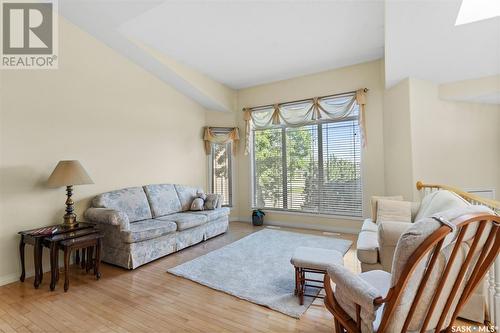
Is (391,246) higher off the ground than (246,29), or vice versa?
(246,29)

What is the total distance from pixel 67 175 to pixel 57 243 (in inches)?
30.0

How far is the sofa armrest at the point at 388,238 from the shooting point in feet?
7.05

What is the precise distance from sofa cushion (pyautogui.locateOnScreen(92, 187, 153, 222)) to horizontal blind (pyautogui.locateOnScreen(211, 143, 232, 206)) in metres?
2.06

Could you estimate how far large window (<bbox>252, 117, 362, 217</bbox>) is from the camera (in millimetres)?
4754

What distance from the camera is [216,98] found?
5.39 m

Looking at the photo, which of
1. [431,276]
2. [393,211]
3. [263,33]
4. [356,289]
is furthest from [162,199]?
[431,276]

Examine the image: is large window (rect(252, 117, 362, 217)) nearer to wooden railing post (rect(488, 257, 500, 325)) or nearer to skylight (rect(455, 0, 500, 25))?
skylight (rect(455, 0, 500, 25))

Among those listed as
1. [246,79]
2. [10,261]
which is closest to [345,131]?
[246,79]

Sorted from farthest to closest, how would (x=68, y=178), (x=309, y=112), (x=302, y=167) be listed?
1. (x=302, y=167)
2. (x=309, y=112)
3. (x=68, y=178)

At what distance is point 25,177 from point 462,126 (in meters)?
6.33

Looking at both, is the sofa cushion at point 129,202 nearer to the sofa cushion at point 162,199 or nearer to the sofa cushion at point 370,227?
the sofa cushion at point 162,199

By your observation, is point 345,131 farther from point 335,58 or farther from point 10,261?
point 10,261

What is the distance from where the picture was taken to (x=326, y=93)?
194 inches

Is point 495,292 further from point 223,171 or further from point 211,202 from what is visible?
point 223,171
